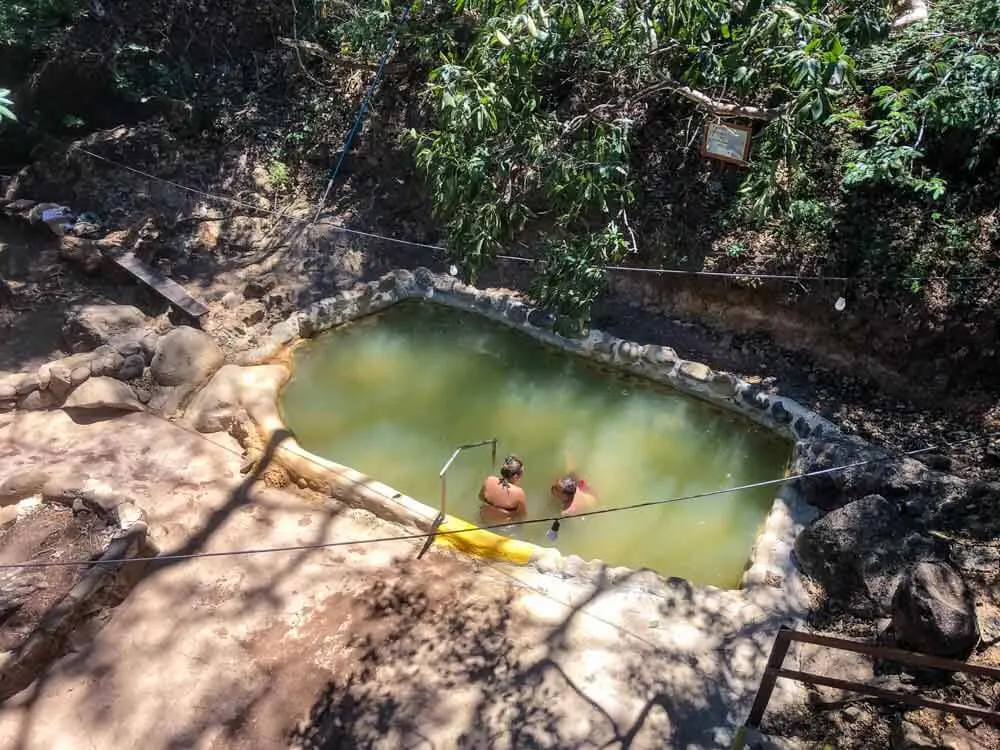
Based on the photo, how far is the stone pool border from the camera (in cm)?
433

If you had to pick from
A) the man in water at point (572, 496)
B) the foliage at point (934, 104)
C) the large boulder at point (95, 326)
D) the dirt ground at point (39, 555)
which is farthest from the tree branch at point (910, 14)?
the dirt ground at point (39, 555)

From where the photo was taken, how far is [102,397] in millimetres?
5309

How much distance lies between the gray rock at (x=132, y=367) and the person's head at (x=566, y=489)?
3812mm

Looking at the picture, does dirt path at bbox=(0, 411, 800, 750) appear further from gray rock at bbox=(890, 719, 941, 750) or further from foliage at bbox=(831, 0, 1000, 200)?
foliage at bbox=(831, 0, 1000, 200)

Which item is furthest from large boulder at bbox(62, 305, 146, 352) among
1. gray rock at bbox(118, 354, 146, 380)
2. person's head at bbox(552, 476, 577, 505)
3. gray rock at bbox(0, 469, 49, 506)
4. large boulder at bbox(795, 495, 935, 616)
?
large boulder at bbox(795, 495, 935, 616)

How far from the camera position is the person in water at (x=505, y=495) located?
4.91m

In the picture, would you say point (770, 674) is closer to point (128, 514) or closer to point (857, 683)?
point (857, 683)

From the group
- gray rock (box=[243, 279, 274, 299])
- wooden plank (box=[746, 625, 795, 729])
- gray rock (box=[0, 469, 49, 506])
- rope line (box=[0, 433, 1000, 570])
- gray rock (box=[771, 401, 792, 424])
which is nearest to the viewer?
wooden plank (box=[746, 625, 795, 729])

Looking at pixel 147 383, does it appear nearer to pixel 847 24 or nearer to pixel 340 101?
pixel 340 101

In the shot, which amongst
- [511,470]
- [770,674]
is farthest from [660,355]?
[770,674]

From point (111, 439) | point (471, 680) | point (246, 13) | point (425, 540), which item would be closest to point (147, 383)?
point (111, 439)

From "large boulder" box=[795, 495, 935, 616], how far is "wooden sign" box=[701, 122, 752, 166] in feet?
10.9

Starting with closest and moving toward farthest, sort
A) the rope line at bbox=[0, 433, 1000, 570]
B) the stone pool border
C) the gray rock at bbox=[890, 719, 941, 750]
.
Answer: the gray rock at bbox=[890, 719, 941, 750] < the rope line at bbox=[0, 433, 1000, 570] < the stone pool border

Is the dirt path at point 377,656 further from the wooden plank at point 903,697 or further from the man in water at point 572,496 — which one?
the man in water at point 572,496
